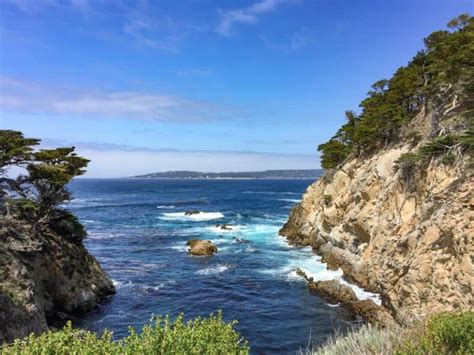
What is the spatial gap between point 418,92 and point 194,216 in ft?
168

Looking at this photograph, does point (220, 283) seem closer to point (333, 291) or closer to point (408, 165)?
point (333, 291)

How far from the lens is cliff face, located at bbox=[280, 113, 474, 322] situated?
17219 mm

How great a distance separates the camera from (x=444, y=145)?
74.3 ft

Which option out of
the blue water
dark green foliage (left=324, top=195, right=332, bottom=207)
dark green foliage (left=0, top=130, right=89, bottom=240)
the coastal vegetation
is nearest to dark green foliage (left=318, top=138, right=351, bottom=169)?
dark green foliage (left=324, top=195, right=332, bottom=207)

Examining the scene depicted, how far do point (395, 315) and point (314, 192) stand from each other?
3271 cm

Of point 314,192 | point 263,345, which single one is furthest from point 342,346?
point 314,192

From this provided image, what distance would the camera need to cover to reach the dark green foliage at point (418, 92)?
1073 inches

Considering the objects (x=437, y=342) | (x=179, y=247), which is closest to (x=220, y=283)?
(x=179, y=247)

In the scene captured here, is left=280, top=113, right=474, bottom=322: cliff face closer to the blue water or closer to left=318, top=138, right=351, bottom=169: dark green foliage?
the blue water

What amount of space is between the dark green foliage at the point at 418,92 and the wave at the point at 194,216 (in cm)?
2883

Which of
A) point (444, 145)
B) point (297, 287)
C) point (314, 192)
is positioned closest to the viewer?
point (444, 145)

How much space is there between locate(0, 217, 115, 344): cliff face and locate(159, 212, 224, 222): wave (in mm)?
42227

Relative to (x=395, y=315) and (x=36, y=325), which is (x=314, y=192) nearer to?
(x=395, y=315)

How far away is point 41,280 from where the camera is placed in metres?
24.4
